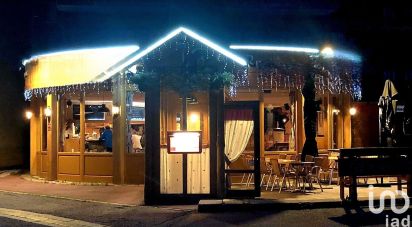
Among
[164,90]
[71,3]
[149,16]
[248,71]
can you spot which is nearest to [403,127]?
[248,71]

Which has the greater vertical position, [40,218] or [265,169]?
[265,169]

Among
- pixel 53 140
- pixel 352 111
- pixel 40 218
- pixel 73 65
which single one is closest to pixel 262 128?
pixel 352 111

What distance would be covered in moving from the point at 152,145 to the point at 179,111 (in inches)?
55.7

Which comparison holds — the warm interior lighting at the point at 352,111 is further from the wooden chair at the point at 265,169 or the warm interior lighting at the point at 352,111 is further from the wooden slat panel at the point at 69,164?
the wooden slat panel at the point at 69,164

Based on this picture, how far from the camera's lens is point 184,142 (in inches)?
440

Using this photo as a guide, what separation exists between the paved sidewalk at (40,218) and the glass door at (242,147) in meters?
3.55

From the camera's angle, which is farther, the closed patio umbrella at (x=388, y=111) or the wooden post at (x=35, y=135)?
the wooden post at (x=35, y=135)

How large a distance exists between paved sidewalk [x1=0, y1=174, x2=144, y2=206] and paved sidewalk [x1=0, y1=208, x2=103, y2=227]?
5.80 ft

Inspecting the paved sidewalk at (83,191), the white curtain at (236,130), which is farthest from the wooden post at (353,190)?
the paved sidewalk at (83,191)

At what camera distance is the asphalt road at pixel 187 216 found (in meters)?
9.19

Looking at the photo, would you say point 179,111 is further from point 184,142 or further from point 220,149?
point 220,149

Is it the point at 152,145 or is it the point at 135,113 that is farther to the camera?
the point at 135,113

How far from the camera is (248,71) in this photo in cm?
1371

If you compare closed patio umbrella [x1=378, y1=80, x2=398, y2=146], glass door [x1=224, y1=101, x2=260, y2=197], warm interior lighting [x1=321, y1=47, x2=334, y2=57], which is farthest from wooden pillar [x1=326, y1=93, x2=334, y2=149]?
glass door [x1=224, y1=101, x2=260, y2=197]
